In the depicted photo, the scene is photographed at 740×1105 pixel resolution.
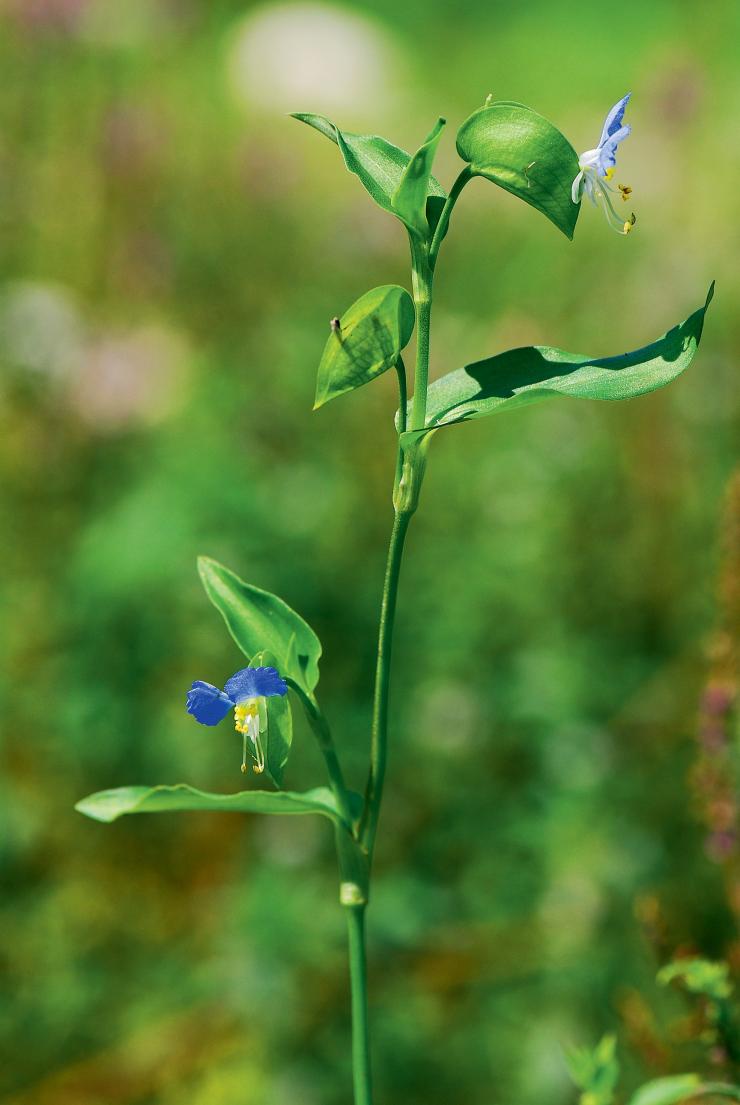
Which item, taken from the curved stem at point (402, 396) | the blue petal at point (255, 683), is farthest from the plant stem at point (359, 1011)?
the curved stem at point (402, 396)

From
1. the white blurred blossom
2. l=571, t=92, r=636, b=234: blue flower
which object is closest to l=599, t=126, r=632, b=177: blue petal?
l=571, t=92, r=636, b=234: blue flower

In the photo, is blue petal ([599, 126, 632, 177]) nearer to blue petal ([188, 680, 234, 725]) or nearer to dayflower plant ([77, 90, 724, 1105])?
dayflower plant ([77, 90, 724, 1105])

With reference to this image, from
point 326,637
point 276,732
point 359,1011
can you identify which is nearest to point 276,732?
point 276,732

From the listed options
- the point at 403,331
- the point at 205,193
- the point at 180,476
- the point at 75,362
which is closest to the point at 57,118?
the point at 205,193

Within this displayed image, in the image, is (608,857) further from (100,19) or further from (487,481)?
(100,19)

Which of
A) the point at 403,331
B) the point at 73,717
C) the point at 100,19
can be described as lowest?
the point at 73,717
